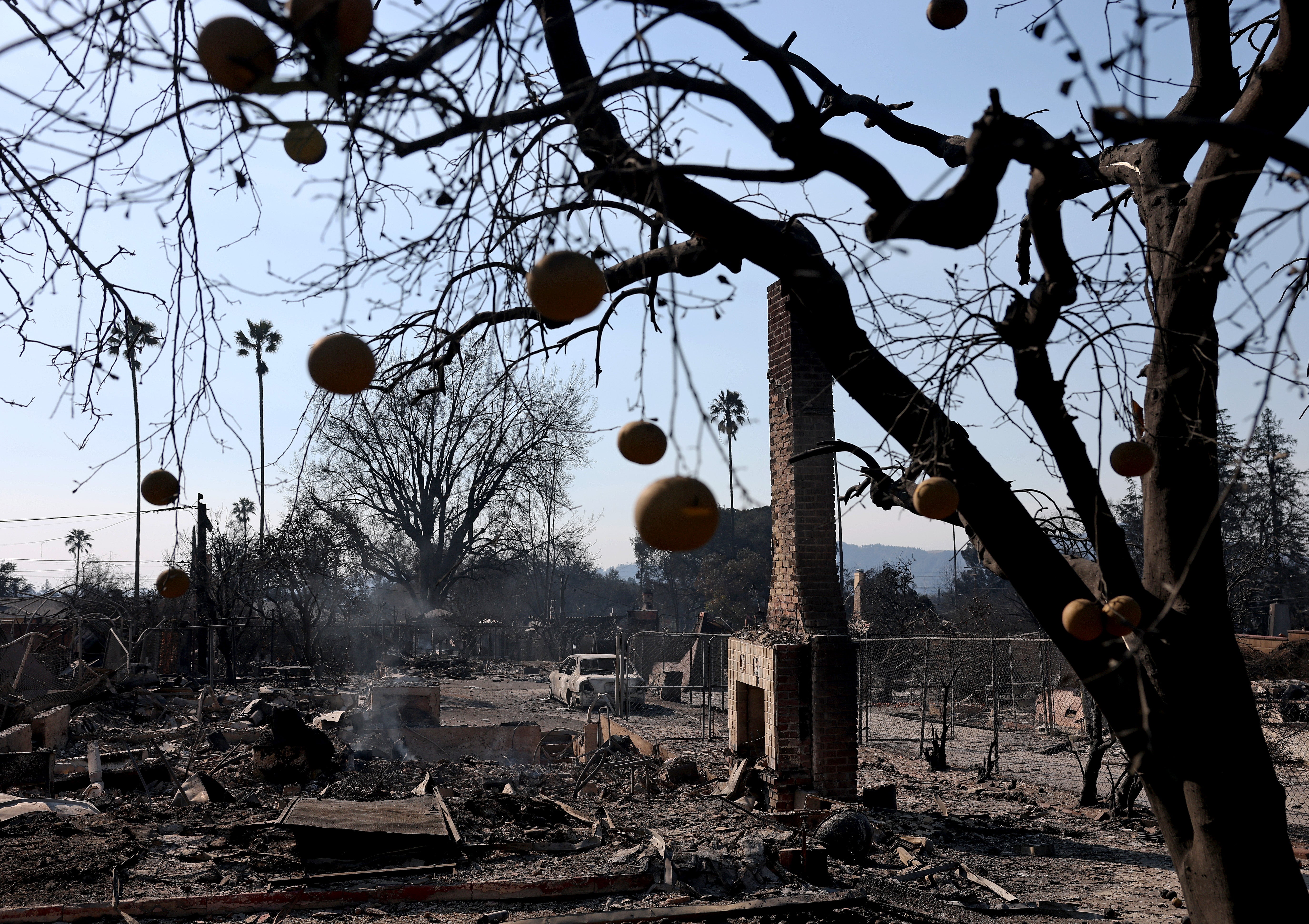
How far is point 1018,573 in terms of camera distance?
3256 mm

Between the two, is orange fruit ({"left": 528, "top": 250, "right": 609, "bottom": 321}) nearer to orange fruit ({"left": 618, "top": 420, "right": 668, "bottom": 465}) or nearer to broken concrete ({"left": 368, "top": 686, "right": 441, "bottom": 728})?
orange fruit ({"left": 618, "top": 420, "right": 668, "bottom": 465})

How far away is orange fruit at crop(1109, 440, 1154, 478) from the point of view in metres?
2.89

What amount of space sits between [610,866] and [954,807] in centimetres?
491

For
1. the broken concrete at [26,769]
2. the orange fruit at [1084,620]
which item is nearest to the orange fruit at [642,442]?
the orange fruit at [1084,620]

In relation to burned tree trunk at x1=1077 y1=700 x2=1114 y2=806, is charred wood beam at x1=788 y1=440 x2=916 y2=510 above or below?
above

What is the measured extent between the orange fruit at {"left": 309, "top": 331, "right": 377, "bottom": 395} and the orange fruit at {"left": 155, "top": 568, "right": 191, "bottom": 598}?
168cm

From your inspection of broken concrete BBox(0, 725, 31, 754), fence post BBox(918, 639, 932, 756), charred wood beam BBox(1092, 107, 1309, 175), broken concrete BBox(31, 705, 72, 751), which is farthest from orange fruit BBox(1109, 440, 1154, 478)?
broken concrete BBox(31, 705, 72, 751)

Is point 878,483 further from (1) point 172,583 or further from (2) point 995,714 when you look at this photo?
(2) point 995,714

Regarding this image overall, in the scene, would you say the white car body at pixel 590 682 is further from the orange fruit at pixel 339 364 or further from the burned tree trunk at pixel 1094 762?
the orange fruit at pixel 339 364

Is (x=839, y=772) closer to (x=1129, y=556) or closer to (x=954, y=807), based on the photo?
(x=954, y=807)

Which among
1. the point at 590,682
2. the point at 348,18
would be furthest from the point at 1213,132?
the point at 590,682

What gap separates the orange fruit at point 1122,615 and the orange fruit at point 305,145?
278 cm

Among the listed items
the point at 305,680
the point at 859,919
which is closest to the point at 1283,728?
the point at 859,919

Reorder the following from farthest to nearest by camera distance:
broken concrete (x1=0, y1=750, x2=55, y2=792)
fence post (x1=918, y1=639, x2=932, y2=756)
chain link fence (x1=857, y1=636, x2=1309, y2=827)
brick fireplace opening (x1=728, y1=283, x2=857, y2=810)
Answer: fence post (x1=918, y1=639, x2=932, y2=756), chain link fence (x1=857, y1=636, x2=1309, y2=827), broken concrete (x1=0, y1=750, x2=55, y2=792), brick fireplace opening (x1=728, y1=283, x2=857, y2=810)
